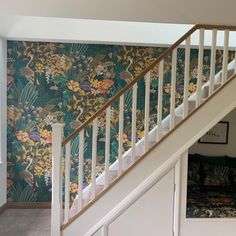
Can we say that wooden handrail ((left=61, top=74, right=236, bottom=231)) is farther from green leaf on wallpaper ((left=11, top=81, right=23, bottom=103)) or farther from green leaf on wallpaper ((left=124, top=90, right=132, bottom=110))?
green leaf on wallpaper ((left=11, top=81, right=23, bottom=103))

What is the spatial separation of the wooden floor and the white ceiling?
260 cm

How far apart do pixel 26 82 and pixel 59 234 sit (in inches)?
98.9

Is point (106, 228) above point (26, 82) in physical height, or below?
below

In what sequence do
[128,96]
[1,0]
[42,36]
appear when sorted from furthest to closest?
1. [128,96]
2. [42,36]
3. [1,0]

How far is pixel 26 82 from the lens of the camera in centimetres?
442

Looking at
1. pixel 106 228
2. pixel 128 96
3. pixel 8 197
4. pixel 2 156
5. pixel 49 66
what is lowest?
pixel 8 197

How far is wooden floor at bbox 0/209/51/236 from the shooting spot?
3576mm

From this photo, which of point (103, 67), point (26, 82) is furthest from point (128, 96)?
point (26, 82)

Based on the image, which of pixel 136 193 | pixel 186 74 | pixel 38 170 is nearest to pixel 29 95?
pixel 38 170

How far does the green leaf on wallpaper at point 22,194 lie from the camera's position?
177 inches

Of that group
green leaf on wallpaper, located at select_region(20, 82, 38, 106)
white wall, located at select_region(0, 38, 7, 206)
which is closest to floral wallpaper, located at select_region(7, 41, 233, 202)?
green leaf on wallpaper, located at select_region(20, 82, 38, 106)

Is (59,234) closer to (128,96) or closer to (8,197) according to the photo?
(8,197)

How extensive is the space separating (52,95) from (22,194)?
1645mm

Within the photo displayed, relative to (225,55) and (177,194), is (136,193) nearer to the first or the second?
(177,194)
